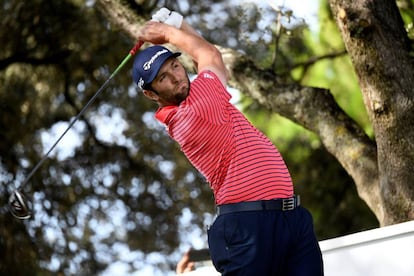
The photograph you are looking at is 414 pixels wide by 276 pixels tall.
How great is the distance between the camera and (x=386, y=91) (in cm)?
520

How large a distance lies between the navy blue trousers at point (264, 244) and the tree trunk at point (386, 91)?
2.06 metres

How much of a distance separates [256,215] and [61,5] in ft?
18.0

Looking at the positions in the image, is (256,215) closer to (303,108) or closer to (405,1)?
(303,108)

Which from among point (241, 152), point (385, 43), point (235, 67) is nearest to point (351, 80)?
point (235, 67)

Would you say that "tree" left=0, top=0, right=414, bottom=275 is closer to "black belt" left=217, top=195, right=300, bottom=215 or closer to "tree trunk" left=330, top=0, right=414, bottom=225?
"tree trunk" left=330, top=0, right=414, bottom=225

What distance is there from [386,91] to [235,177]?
225 cm

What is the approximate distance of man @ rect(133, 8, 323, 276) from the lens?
3.09 m

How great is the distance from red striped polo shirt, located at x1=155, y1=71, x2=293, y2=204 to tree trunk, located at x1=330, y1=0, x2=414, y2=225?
2.08m

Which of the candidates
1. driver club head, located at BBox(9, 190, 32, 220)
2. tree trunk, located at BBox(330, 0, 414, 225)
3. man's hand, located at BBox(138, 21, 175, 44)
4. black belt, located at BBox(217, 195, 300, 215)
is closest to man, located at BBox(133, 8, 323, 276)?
black belt, located at BBox(217, 195, 300, 215)

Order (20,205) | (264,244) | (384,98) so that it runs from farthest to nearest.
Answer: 1. (384,98)
2. (20,205)
3. (264,244)

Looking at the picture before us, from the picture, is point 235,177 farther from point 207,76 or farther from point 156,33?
point 156,33

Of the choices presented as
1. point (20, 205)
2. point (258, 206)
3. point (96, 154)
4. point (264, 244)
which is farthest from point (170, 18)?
point (96, 154)

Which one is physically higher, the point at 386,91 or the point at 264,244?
the point at 264,244

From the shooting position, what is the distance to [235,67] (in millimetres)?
6129
